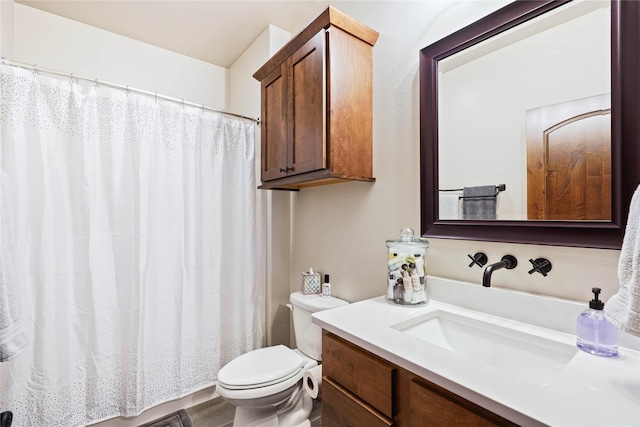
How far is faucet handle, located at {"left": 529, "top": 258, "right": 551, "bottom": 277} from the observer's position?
0.93 metres

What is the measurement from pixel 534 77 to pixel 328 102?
2.59 ft

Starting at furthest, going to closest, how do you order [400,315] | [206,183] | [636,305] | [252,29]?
1. [252,29]
2. [206,183]
3. [400,315]
4. [636,305]

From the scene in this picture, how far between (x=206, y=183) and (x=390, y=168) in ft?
3.92

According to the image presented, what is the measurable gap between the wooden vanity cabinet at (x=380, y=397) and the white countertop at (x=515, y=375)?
0.04m

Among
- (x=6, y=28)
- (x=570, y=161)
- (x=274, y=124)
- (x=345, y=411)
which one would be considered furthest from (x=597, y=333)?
(x=6, y=28)

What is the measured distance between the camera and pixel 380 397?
2.67ft

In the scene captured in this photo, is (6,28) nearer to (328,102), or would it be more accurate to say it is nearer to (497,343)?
(328,102)

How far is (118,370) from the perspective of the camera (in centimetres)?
162

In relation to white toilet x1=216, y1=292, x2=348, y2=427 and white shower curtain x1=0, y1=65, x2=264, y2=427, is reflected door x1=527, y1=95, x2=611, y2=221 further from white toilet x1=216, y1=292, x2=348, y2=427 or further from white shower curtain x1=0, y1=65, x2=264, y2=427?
white shower curtain x1=0, y1=65, x2=264, y2=427

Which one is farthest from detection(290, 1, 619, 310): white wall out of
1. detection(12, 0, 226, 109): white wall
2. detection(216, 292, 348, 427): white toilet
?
detection(12, 0, 226, 109): white wall

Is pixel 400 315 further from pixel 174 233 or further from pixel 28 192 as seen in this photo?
Result: pixel 28 192

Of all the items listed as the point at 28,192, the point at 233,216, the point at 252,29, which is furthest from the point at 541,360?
the point at 252,29

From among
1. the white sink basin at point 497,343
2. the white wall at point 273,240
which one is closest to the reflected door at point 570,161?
the white sink basin at point 497,343

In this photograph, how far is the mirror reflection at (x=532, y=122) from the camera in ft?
2.81
